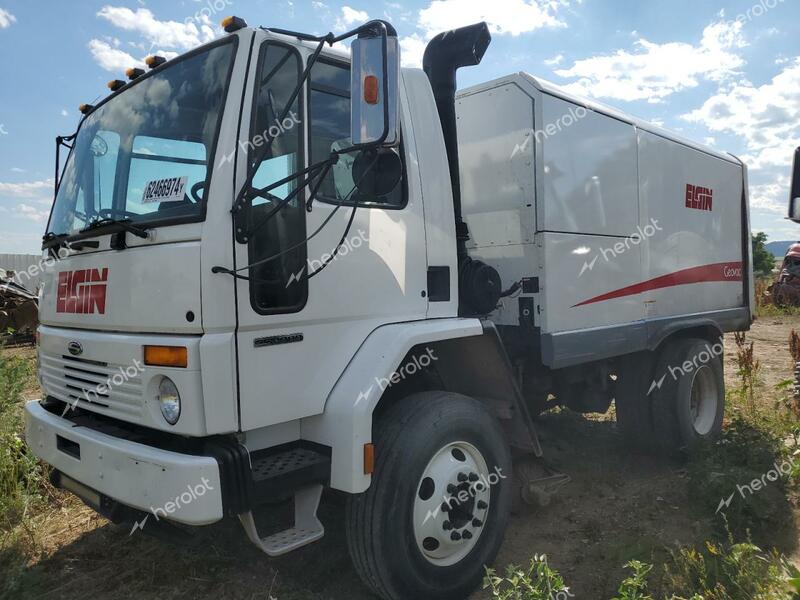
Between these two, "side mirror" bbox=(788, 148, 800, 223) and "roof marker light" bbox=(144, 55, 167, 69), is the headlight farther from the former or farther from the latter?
"side mirror" bbox=(788, 148, 800, 223)

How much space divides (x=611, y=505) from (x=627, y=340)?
1224mm

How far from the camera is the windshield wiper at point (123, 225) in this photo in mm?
2543

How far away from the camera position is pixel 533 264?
148 inches

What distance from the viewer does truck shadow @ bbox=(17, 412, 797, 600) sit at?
322cm

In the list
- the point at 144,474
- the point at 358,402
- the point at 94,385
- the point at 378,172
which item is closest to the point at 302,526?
the point at 358,402

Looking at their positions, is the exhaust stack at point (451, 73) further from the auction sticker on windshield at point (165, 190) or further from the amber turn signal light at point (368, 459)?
the auction sticker on windshield at point (165, 190)

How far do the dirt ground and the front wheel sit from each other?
0.28 meters

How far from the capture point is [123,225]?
2.62 metres

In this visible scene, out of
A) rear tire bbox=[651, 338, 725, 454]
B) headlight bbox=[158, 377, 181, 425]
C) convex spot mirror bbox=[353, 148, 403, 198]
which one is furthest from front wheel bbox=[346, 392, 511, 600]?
rear tire bbox=[651, 338, 725, 454]

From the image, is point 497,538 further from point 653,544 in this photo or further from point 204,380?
point 204,380

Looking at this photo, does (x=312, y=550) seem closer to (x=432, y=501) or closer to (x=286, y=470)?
(x=432, y=501)

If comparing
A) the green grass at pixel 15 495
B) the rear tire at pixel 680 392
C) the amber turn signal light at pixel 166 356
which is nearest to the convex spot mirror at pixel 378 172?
the amber turn signal light at pixel 166 356

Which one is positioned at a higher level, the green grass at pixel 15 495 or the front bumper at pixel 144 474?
the front bumper at pixel 144 474

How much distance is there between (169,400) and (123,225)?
809mm
